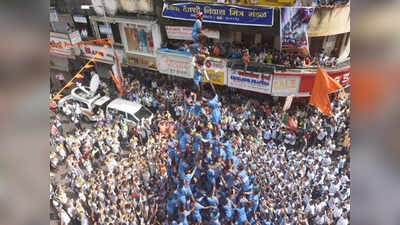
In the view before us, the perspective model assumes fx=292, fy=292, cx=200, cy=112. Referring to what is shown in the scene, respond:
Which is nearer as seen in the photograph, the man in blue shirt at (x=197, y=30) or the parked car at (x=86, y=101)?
the man in blue shirt at (x=197, y=30)

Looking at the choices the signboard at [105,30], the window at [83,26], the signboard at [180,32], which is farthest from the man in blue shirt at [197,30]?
the window at [83,26]

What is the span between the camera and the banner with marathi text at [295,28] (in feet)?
21.0

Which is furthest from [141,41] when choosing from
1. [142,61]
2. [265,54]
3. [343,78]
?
[343,78]

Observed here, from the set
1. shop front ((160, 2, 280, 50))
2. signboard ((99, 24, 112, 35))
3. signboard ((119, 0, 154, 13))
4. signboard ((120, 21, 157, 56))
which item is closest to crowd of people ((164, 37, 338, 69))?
shop front ((160, 2, 280, 50))

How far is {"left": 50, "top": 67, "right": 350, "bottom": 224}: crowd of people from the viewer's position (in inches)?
201

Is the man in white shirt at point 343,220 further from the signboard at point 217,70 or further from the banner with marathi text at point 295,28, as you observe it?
the signboard at point 217,70

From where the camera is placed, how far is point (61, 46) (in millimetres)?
6504

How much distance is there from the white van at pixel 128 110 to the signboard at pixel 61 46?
1.50 meters

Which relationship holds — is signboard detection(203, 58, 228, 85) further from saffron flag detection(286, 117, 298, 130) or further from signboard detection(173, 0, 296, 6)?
saffron flag detection(286, 117, 298, 130)
